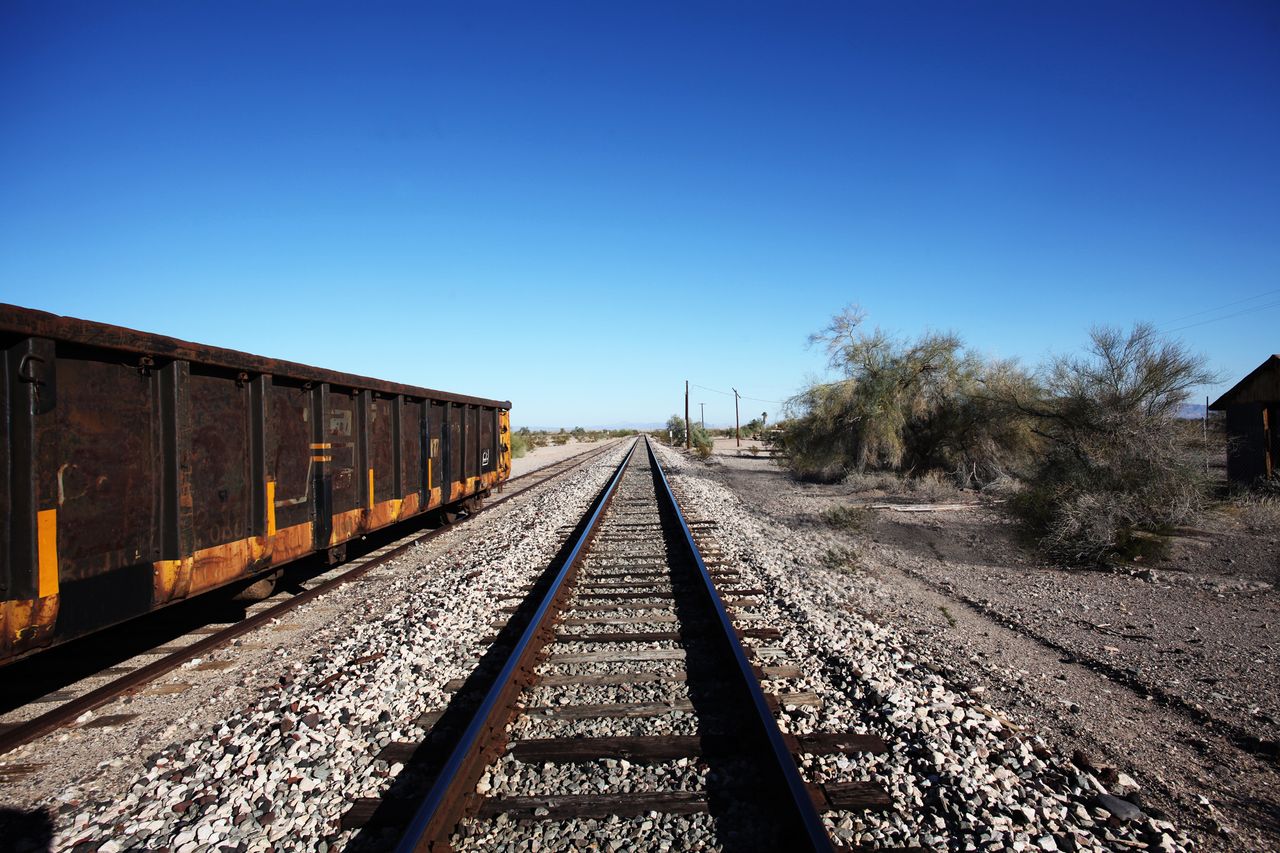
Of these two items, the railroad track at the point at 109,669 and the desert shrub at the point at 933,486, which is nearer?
the railroad track at the point at 109,669

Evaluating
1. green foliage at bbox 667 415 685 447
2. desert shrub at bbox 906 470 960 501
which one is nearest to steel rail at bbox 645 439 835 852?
desert shrub at bbox 906 470 960 501

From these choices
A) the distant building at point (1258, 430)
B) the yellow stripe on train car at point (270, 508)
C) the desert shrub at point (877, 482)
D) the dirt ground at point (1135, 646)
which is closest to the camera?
the dirt ground at point (1135, 646)

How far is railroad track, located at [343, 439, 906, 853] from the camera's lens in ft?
10.3

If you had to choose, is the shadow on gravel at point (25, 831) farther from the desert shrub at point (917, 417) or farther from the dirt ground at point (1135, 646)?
the desert shrub at point (917, 417)

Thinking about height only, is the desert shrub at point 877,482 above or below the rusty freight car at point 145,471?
below

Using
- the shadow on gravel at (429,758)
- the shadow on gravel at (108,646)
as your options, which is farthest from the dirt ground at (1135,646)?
the shadow on gravel at (108,646)

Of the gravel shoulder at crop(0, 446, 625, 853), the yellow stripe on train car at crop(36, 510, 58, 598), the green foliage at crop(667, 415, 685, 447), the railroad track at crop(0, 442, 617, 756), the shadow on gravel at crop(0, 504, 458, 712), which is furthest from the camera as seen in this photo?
the green foliage at crop(667, 415, 685, 447)

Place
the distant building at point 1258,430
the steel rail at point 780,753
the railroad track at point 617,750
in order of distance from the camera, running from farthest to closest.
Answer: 1. the distant building at point 1258,430
2. the railroad track at point 617,750
3. the steel rail at point 780,753

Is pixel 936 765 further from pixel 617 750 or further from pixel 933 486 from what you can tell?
pixel 933 486

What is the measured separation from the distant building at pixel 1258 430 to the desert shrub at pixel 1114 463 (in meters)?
3.13

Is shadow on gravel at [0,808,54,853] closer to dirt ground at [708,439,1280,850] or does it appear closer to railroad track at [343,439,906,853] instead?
railroad track at [343,439,906,853]

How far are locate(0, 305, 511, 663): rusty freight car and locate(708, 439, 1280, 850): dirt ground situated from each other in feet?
19.5

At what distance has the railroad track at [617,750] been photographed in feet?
10.3

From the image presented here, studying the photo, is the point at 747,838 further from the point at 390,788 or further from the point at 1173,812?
the point at 1173,812
